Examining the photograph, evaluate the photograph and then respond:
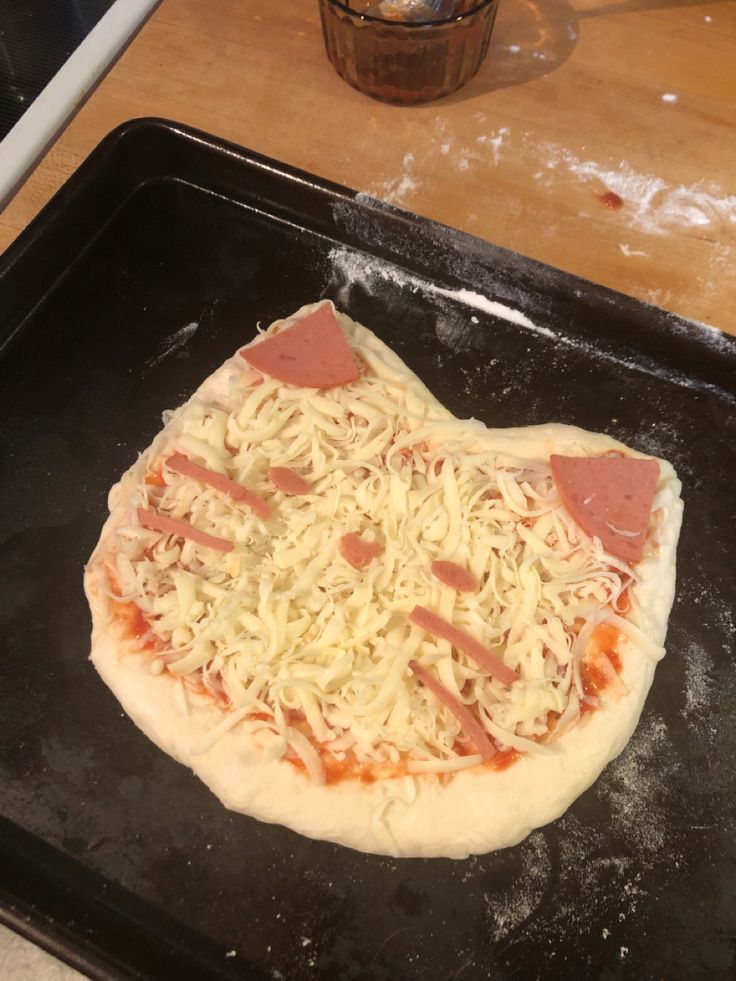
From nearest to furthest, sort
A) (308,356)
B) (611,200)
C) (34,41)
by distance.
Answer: (308,356), (611,200), (34,41)

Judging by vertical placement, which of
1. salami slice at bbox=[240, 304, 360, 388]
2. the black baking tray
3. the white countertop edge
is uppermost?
the white countertop edge

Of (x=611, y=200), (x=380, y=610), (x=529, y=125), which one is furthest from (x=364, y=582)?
(x=529, y=125)

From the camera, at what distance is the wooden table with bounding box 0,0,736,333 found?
7.60 feet

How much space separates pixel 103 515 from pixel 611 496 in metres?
1.21

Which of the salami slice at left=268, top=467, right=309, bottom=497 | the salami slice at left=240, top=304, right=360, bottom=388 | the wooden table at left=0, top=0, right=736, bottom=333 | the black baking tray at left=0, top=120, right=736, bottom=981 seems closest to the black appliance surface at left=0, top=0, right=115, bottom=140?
the wooden table at left=0, top=0, right=736, bottom=333

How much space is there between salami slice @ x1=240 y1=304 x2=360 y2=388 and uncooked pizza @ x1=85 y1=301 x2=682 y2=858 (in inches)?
0.5

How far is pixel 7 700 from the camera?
1.68 meters

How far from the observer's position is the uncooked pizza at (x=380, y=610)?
1441 mm

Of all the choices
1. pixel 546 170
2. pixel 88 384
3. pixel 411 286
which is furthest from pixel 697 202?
pixel 88 384

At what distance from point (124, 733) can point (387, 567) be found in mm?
695

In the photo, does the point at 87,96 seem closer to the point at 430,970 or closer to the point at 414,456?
the point at 414,456

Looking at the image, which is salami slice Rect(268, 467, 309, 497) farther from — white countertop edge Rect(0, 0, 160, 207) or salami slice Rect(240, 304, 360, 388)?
white countertop edge Rect(0, 0, 160, 207)

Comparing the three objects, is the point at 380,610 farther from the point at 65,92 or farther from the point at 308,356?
the point at 65,92

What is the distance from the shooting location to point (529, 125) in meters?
2.55
